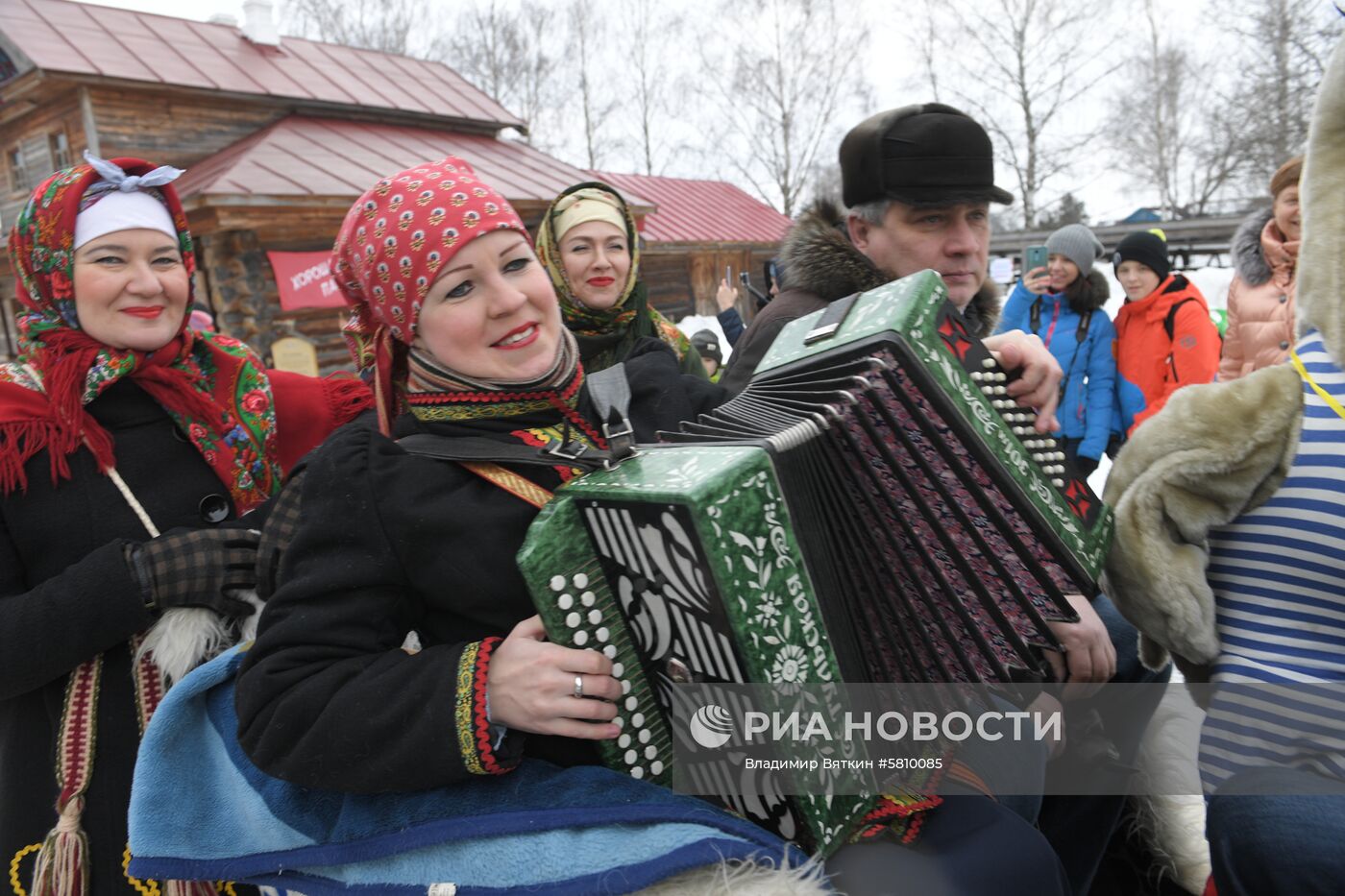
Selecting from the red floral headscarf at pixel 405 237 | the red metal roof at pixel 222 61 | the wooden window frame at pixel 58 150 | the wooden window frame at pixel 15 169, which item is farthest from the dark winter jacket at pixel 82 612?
the wooden window frame at pixel 15 169

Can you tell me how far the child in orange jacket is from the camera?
4.56 meters

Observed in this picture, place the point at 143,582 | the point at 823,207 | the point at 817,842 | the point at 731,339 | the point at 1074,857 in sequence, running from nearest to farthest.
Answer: the point at 817,842 < the point at 143,582 < the point at 1074,857 < the point at 823,207 < the point at 731,339

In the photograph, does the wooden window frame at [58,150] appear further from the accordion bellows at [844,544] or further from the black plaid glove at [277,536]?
the accordion bellows at [844,544]

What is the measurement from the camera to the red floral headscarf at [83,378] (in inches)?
66.7

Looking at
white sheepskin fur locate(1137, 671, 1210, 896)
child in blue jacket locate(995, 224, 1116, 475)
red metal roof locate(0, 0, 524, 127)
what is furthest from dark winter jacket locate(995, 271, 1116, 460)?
red metal roof locate(0, 0, 524, 127)

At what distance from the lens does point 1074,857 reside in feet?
5.56

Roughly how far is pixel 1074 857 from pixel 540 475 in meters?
1.33

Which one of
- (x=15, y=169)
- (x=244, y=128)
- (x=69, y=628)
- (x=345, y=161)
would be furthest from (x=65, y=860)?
(x=15, y=169)

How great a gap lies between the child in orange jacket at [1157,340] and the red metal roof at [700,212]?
1060cm

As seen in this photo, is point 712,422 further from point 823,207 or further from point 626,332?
point 626,332

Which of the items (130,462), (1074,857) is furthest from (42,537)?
(1074,857)

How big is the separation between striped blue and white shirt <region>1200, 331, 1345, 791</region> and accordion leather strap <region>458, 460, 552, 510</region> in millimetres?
1077

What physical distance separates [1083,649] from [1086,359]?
379cm

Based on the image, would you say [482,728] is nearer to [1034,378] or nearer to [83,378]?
[1034,378]
